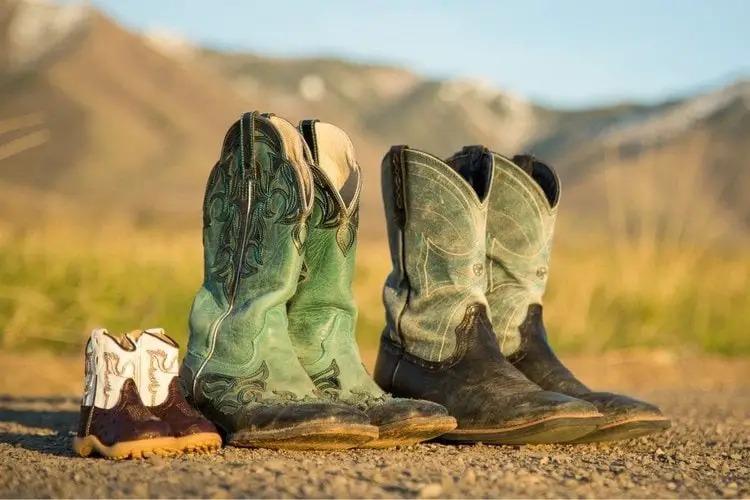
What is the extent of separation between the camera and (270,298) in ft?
11.0

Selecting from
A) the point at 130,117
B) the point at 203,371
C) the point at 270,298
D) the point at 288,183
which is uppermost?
the point at 130,117

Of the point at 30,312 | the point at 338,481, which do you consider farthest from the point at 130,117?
the point at 338,481

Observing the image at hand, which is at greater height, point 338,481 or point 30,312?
point 30,312

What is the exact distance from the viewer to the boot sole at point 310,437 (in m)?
3.10

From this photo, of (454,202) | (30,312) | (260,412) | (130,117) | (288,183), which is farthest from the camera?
(130,117)

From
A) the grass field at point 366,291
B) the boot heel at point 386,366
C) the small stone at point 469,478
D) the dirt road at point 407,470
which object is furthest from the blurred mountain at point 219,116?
the small stone at point 469,478

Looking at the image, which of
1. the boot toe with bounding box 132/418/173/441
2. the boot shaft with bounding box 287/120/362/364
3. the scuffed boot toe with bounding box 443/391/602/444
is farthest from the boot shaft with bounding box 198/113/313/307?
the scuffed boot toe with bounding box 443/391/602/444

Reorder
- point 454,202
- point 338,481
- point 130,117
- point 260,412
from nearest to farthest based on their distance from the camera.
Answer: point 338,481 → point 260,412 → point 454,202 → point 130,117

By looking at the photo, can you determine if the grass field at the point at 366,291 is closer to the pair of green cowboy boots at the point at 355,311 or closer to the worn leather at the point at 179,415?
the pair of green cowboy boots at the point at 355,311

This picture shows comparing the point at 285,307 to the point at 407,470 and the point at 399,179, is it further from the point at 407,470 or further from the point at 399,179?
the point at 407,470

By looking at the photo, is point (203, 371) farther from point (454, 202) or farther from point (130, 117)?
point (130, 117)

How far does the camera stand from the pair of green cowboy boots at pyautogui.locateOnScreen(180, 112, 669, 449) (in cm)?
332

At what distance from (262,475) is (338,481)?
22cm

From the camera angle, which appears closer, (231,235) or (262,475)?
(262,475)
